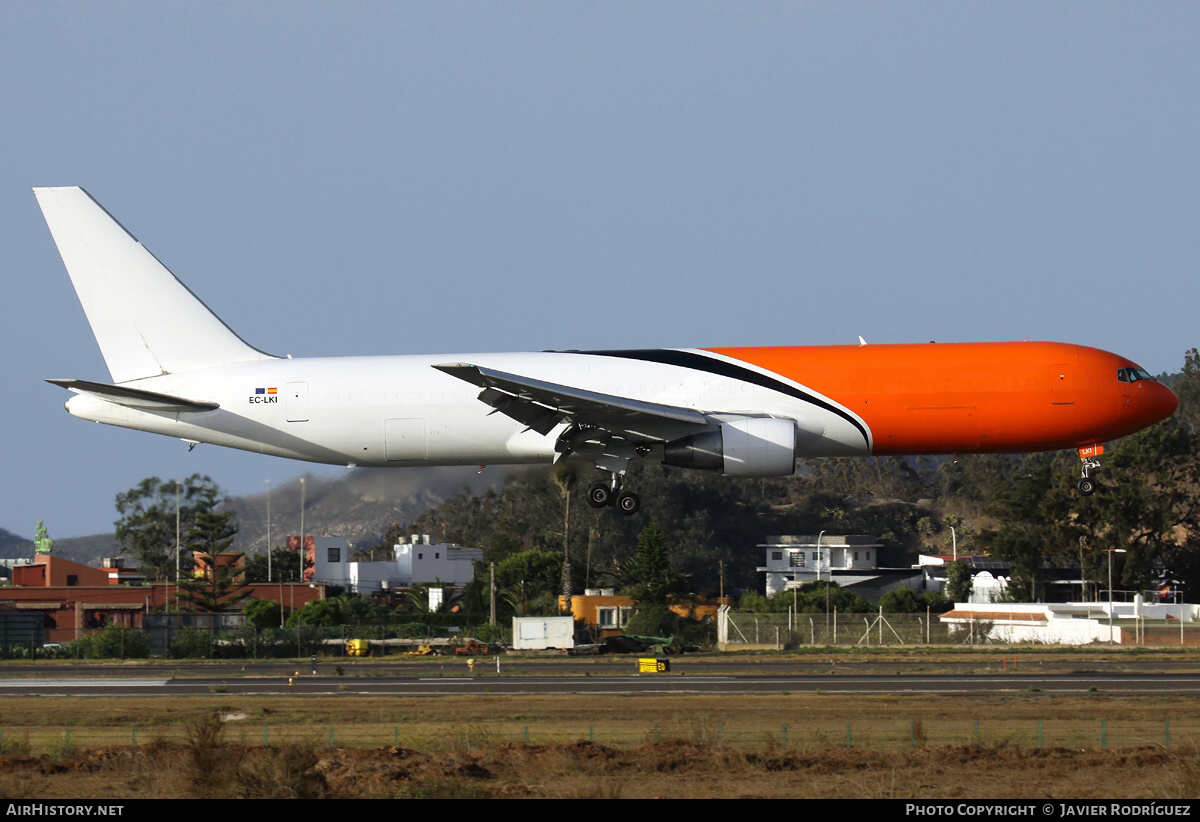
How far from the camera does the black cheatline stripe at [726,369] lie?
1407 inches

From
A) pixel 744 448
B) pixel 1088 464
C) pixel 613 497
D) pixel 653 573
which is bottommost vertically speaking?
pixel 653 573

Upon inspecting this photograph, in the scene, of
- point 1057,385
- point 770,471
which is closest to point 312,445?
point 770,471

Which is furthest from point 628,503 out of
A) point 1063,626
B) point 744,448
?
point 1063,626

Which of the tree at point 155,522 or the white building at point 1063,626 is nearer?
the white building at point 1063,626

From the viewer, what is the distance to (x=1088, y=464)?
123 feet

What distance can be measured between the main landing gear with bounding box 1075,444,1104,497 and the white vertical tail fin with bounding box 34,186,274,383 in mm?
24161

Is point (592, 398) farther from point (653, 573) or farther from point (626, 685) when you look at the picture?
point (653, 573)

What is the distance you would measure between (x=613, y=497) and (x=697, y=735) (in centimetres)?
1060

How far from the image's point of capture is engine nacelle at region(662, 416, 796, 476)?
35219 millimetres

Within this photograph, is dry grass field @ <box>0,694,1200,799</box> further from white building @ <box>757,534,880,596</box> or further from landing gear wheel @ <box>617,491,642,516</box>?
white building @ <box>757,534,880,596</box>

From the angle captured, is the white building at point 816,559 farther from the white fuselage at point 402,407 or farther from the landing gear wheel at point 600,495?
the white fuselage at point 402,407

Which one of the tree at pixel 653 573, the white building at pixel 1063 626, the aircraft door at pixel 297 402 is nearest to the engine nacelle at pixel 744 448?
the aircraft door at pixel 297 402

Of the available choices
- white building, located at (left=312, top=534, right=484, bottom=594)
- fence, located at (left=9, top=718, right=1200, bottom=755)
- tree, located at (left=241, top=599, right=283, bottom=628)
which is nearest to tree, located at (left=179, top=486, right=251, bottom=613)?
tree, located at (left=241, top=599, right=283, bottom=628)

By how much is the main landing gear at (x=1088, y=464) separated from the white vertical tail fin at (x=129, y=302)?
24.2 metres
